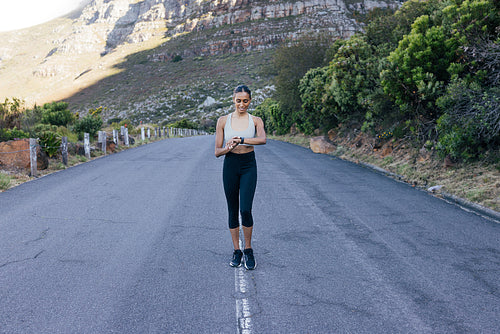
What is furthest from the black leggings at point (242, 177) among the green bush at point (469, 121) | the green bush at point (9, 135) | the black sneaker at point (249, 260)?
the green bush at point (9, 135)

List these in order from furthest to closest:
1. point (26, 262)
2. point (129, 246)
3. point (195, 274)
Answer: point (129, 246), point (26, 262), point (195, 274)

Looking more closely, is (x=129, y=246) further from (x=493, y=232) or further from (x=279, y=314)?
(x=493, y=232)

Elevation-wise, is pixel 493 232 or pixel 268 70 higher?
pixel 268 70

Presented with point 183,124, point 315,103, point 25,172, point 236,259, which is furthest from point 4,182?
point 183,124

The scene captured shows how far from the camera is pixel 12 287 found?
12.1ft

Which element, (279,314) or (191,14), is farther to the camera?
(191,14)

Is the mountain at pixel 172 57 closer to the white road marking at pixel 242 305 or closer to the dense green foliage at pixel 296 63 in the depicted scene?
the dense green foliage at pixel 296 63

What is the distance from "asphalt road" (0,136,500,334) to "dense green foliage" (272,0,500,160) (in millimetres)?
2588

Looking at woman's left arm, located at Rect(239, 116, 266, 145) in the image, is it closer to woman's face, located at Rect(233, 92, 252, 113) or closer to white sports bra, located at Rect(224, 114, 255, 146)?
white sports bra, located at Rect(224, 114, 255, 146)

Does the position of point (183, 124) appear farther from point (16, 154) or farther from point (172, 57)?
point (16, 154)

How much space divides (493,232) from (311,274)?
11.7ft

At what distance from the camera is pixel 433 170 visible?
33.6 feet

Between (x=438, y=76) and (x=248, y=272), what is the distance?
32.1 feet

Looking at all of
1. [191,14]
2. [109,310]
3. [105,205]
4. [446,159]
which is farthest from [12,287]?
[191,14]
